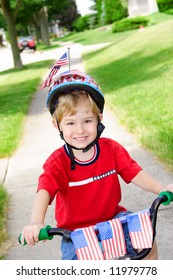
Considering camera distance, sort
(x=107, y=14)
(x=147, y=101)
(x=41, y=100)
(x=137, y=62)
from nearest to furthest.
Result: (x=147, y=101) < (x=41, y=100) < (x=137, y=62) < (x=107, y=14)

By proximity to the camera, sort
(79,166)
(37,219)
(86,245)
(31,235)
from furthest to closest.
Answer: (79,166) < (37,219) < (31,235) < (86,245)

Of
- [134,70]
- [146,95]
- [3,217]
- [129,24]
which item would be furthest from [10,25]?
[3,217]

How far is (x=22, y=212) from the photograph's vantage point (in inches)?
183

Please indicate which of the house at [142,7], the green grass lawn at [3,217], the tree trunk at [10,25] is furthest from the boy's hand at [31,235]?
the house at [142,7]

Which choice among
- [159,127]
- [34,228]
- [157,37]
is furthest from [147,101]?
[157,37]

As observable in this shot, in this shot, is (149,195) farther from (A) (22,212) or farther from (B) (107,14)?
(B) (107,14)

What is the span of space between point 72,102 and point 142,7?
47124mm

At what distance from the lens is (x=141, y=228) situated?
2.03 metres

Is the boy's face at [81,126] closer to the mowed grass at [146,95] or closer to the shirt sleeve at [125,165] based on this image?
the shirt sleeve at [125,165]

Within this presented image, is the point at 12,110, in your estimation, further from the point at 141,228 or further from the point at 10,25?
the point at 10,25

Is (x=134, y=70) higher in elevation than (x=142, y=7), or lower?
lower

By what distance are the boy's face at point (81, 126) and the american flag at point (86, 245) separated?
687mm

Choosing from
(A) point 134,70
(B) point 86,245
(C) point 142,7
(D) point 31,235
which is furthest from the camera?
(C) point 142,7

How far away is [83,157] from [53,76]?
0.51 metres
